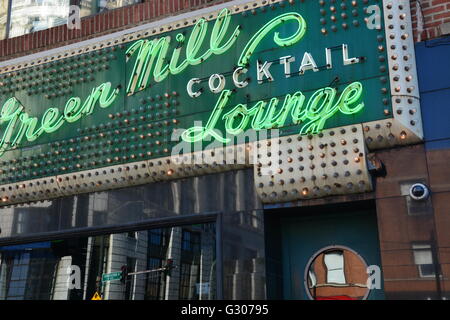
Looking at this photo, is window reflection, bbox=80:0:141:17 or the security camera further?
window reflection, bbox=80:0:141:17

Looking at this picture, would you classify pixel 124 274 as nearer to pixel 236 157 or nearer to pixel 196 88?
pixel 236 157

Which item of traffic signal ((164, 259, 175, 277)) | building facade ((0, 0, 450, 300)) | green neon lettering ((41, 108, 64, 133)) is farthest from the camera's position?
green neon lettering ((41, 108, 64, 133))

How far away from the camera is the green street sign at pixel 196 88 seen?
8.35 metres

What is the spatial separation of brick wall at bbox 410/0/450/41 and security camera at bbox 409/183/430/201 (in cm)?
206

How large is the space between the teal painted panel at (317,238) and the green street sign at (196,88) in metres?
1.31

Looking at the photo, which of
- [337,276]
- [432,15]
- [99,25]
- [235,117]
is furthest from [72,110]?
[432,15]

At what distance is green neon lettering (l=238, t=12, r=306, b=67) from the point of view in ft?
29.1

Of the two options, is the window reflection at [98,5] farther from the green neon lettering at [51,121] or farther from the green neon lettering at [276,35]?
the green neon lettering at [276,35]

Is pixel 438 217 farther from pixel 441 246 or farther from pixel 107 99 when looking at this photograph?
pixel 107 99

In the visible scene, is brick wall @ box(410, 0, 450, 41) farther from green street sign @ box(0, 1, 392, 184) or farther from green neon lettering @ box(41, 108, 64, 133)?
green neon lettering @ box(41, 108, 64, 133)

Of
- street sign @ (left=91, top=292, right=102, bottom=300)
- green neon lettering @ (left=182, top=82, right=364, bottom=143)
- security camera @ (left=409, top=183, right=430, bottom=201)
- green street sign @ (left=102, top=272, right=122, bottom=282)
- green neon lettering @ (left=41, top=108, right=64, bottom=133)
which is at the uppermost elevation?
green neon lettering @ (left=41, top=108, right=64, bottom=133)

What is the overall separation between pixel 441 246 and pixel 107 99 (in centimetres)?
583

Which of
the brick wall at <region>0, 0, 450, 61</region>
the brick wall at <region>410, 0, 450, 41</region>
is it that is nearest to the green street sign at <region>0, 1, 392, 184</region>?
the brick wall at <region>0, 0, 450, 61</region>

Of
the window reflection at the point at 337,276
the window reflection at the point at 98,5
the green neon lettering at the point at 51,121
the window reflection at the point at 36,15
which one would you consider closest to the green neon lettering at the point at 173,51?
the window reflection at the point at 98,5
